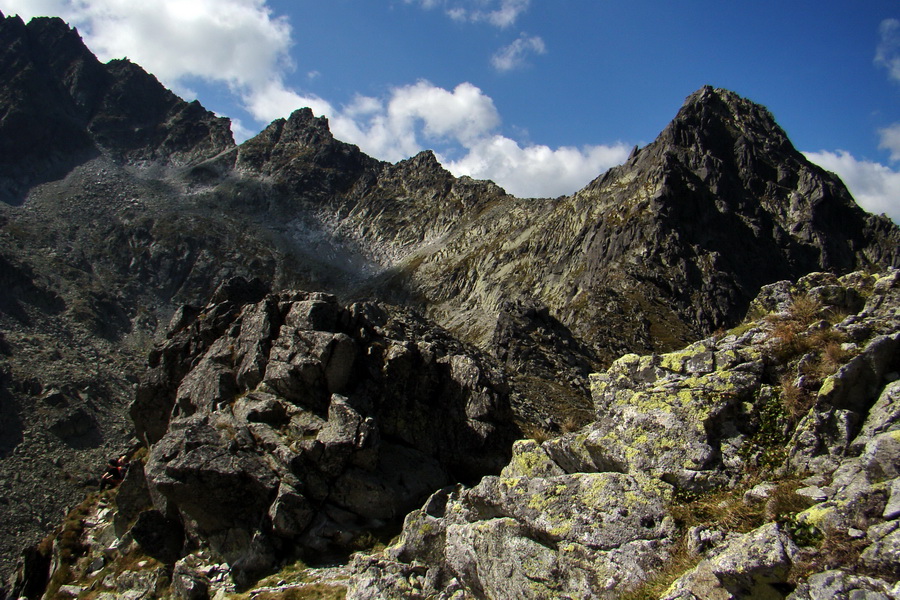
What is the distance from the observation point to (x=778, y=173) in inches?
4830

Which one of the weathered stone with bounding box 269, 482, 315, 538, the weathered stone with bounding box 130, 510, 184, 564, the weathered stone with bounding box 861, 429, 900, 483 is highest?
the weathered stone with bounding box 861, 429, 900, 483

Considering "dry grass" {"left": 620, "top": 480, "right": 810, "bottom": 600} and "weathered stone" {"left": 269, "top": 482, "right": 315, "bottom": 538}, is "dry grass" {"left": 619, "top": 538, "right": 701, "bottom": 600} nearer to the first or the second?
"dry grass" {"left": 620, "top": 480, "right": 810, "bottom": 600}

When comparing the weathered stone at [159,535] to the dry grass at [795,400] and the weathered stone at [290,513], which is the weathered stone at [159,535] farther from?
the dry grass at [795,400]

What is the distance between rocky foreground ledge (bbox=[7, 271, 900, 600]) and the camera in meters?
8.52

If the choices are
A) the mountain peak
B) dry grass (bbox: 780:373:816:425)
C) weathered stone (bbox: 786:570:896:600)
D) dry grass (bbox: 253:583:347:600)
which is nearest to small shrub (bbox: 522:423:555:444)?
dry grass (bbox: 780:373:816:425)

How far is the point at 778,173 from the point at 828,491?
135860mm

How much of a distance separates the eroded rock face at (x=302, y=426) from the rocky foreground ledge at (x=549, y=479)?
0.10 m

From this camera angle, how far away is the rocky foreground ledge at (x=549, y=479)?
27.9 ft

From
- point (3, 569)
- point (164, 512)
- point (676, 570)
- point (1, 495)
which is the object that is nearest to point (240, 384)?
point (164, 512)

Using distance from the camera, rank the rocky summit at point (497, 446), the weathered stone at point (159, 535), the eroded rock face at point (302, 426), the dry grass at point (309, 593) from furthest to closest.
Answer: the weathered stone at point (159, 535) < the eroded rock face at point (302, 426) < the dry grass at point (309, 593) < the rocky summit at point (497, 446)

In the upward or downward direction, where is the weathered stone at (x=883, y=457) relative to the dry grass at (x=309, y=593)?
upward

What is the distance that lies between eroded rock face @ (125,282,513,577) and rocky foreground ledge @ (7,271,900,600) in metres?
0.10

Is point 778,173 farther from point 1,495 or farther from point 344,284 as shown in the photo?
point 1,495

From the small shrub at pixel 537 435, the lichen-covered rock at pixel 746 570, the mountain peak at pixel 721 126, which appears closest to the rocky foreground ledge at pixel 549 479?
the lichen-covered rock at pixel 746 570
